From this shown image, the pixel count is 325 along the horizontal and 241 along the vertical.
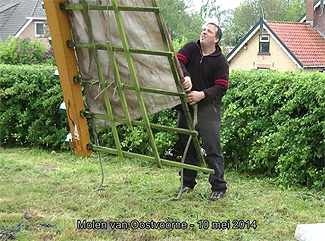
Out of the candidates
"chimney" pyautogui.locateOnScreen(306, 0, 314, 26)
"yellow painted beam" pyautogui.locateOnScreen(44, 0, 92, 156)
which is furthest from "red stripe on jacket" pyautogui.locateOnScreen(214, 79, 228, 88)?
"chimney" pyautogui.locateOnScreen(306, 0, 314, 26)

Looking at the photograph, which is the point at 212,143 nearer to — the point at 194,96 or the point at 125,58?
the point at 194,96

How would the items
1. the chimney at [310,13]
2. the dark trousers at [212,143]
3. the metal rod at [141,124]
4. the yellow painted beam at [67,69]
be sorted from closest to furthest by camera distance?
the yellow painted beam at [67,69] → the metal rod at [141,124] → the dark trousers at [212,143] → the chimney at [310,13]

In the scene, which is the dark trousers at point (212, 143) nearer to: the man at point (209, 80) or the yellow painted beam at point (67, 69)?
the man at point (209, 80)

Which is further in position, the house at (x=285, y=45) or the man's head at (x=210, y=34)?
the house at (x=285, y=45)

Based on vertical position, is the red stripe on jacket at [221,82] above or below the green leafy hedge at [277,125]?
above

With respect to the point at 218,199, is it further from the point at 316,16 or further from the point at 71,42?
the point at 316,16

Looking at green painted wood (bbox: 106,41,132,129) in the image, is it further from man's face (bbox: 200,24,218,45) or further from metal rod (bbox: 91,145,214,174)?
man's face (bbox: 200,24,218,45)

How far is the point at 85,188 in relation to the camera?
5.55m

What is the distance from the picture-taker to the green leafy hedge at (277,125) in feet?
18.4

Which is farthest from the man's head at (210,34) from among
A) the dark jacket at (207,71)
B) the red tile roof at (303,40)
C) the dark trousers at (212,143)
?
the red tile roof at (303,40)

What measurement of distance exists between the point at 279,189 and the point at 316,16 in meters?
22.5

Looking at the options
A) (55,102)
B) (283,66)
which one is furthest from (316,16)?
(55,102)

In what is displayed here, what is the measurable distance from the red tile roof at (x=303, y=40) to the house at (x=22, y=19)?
48.6 ft

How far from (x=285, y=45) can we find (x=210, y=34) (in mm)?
20849
